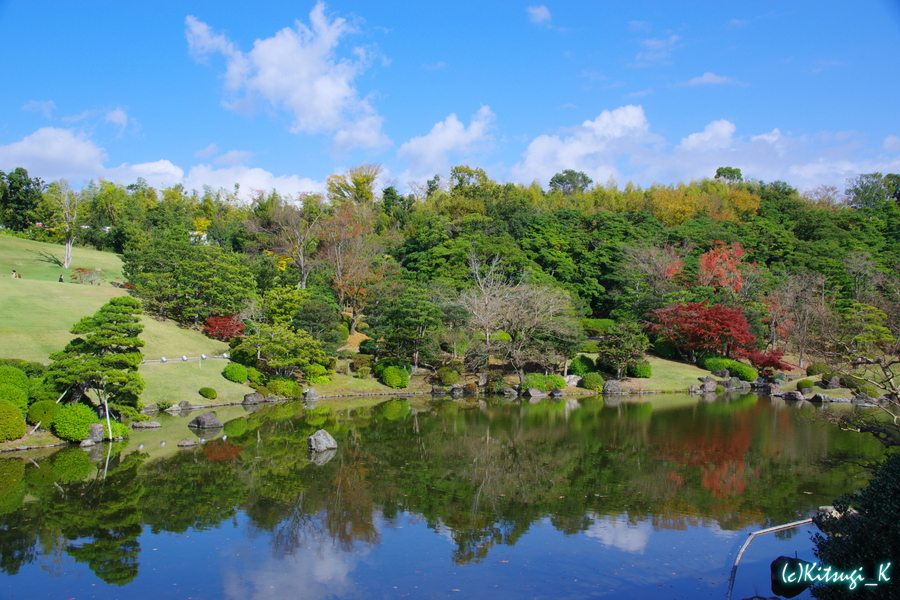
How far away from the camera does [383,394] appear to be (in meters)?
27.1

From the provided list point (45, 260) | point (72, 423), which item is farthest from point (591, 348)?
point (45, 260)

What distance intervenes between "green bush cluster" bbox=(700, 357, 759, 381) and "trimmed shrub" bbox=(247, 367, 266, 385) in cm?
2287

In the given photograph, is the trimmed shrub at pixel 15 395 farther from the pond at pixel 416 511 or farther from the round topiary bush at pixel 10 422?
the pond at pixel 416 511

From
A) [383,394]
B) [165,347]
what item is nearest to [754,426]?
[383,394]

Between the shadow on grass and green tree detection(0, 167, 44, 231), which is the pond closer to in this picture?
the shadow on grass

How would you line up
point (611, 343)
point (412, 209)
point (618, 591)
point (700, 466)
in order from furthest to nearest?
point (412, 209) < point (611, 343) < point (700, 466) < point (618, 591)

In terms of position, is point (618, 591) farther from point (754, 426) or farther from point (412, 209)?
point (412, 209)

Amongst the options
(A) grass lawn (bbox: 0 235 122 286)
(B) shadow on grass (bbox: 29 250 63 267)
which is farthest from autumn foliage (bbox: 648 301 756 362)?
A: (B) shadow on grass (bbox: 29 250 63 267)

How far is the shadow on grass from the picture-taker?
4384 cm

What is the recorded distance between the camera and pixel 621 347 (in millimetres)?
29109

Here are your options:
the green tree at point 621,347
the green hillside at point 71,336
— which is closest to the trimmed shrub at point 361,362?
the green hillside at point 71,336

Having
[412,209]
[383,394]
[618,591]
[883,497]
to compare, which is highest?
[412,209]

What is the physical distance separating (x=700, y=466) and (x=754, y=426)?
6.70m

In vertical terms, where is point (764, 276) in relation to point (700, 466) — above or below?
above
